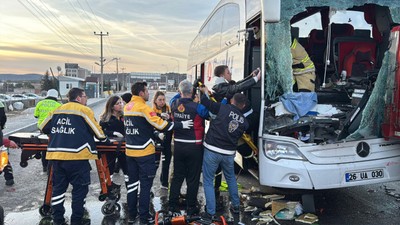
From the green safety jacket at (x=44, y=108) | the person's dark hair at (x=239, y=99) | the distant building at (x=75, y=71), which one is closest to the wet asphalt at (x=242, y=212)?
the green safety jacket at (x=44, y=108)

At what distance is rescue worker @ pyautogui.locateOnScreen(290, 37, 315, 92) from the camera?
5527 mm

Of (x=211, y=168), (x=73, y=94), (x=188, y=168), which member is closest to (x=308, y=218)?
(x=211, y=168)

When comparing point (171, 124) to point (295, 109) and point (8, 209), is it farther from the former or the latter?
point (8, 209)

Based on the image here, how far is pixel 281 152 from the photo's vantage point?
15.9ft

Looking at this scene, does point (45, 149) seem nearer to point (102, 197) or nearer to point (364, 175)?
point (102, 197)

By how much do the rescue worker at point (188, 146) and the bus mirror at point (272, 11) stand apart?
4.65 feet

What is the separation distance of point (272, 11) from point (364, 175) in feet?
7.69

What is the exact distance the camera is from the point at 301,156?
481 cm

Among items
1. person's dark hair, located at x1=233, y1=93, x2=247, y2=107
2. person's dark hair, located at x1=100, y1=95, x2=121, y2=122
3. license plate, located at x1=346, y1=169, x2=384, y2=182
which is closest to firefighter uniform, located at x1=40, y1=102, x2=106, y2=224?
person's dark hair, located at x1=100, y1=95, x2=121, y2=122

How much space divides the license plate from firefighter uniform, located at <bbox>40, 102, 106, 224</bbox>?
3.13 m

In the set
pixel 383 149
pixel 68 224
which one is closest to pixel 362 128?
pixel 383 149

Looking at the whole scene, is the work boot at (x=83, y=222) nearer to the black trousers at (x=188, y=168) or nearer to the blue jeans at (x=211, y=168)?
the black trousers at (x=188, y=168)

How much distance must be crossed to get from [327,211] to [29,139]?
4.33 metres

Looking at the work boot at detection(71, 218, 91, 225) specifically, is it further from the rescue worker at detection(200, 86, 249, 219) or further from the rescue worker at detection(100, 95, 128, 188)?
the rescue worker at detection(200, 86, 249, 219)
